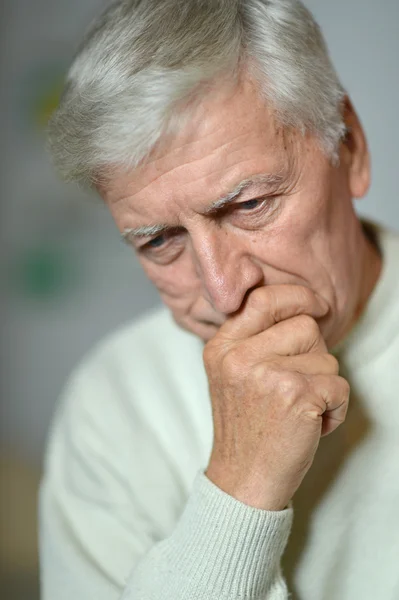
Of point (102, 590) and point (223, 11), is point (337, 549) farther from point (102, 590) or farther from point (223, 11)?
point (223, 11)

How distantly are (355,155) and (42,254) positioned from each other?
69.3 inches

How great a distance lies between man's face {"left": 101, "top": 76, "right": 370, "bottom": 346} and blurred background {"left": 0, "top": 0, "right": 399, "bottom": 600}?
61.6 inches

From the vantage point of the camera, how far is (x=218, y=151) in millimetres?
1245

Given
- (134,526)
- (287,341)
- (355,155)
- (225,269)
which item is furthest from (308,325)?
(134,526)

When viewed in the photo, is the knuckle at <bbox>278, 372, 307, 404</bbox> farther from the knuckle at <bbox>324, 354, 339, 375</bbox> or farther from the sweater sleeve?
the sweater sleeve

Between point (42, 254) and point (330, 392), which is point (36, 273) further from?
point (330, 392)

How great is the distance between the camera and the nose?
1295 millimetres

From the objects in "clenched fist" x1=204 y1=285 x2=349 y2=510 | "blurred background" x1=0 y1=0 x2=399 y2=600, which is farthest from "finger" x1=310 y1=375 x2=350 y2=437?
"blurred background" x1=0 y1=0 x2=399 y2=600

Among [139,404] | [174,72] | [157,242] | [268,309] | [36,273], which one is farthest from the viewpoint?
[36,273]

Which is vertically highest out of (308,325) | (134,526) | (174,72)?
(174,72)

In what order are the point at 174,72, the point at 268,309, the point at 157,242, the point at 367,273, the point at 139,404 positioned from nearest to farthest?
the point at 174,72
the point at 268,309
the point at 157,242
the point at 367,273
the point at 139,404

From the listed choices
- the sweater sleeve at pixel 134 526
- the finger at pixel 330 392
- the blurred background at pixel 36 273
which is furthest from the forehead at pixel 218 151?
the blurred background at pixel 36 273

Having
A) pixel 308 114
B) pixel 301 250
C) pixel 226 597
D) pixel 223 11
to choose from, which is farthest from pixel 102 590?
pixel 223 11

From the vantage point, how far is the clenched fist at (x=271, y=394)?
1253 millimetres
